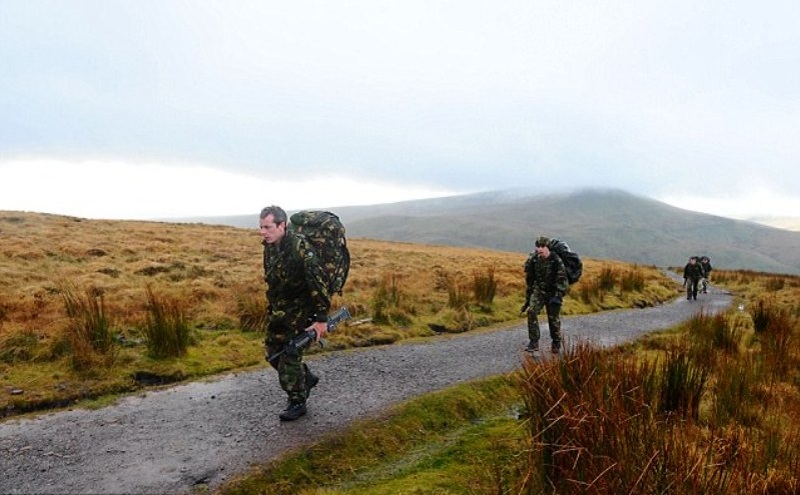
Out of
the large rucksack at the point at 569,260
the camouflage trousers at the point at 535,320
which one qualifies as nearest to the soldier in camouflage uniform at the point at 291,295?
the camouflage trousers at the point at 535,320

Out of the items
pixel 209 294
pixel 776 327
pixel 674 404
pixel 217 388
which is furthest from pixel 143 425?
pixel 776 327

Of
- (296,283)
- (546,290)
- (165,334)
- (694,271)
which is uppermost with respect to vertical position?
(296,283)

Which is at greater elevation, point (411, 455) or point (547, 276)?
point (547, 276)

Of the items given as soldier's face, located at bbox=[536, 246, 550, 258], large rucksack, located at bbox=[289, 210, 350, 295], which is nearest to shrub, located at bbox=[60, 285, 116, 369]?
large rucksack, located at bbox=[289, 210, 350, 295]

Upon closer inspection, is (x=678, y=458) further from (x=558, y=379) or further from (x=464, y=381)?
(x=464, y=381)

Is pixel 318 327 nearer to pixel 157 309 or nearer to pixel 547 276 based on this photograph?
pixel 157 309

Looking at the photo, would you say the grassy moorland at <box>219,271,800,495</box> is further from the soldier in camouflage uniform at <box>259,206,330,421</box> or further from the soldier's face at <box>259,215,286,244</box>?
the soldier's face at <box>259,215,286,244</box>

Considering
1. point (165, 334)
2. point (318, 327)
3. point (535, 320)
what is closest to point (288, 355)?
point (318, 327)

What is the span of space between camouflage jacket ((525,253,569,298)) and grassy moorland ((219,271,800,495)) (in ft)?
7.86

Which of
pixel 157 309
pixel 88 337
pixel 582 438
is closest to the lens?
pixel 582 438

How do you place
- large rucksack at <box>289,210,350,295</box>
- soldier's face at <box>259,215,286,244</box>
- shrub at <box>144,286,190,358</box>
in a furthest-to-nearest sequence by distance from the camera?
shrub at <box>144,286,190,358</box> < large rucksack at <box>289,210,350,295</box> < soldier's face at <box>259,215,286,244</box>

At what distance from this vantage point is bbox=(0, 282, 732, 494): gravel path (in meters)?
4.47

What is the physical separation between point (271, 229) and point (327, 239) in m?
0.66

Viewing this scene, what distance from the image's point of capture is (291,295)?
5.54 m
